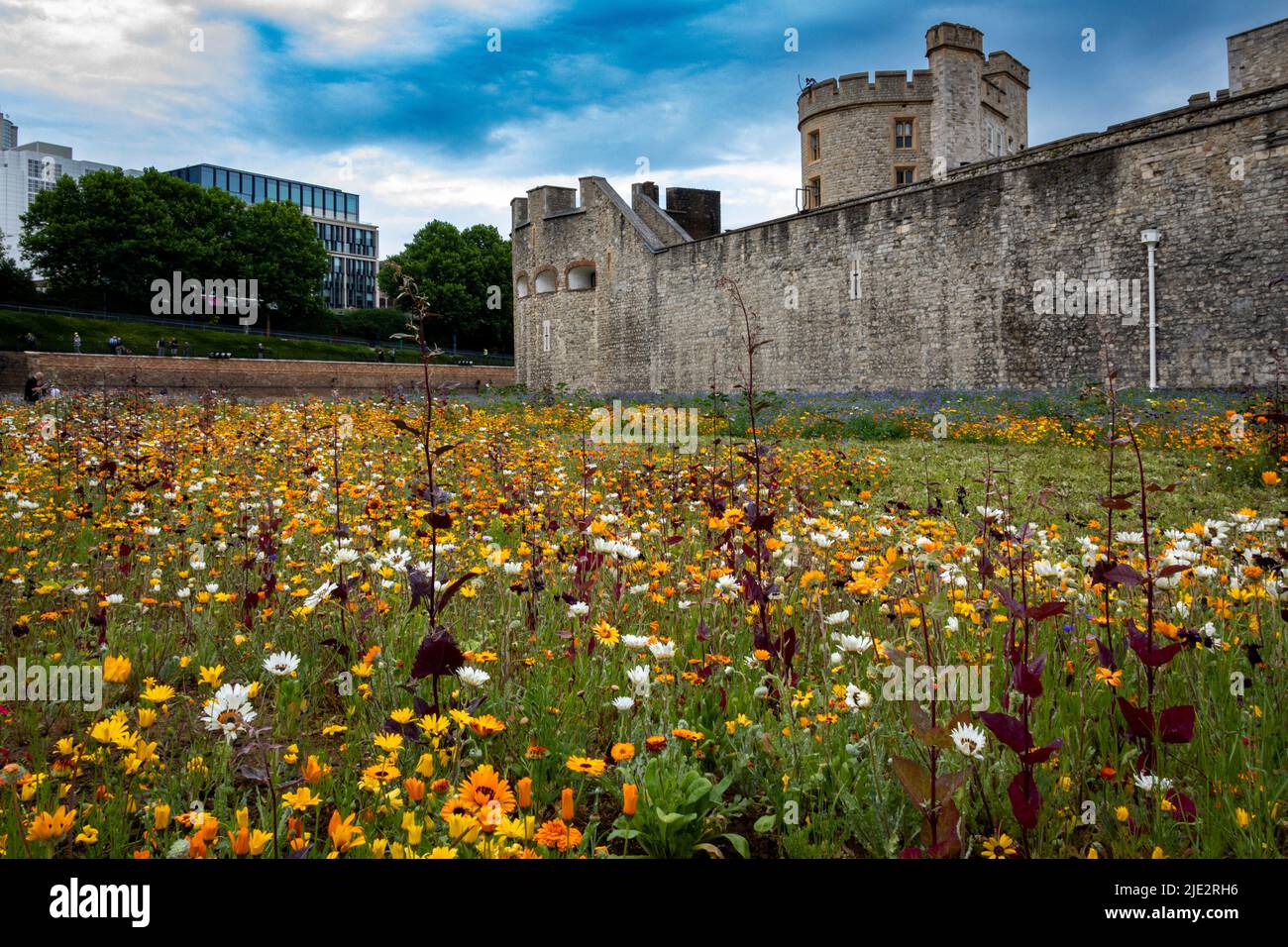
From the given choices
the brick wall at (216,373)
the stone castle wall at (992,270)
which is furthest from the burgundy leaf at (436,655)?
the brick wall at (216,373)

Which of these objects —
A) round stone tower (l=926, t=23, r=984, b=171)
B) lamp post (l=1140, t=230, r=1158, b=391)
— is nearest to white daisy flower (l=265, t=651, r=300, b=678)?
lamp post (l=1140, t=230, r=1158, b=391)

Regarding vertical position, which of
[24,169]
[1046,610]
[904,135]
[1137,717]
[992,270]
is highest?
Answer: [24,169]

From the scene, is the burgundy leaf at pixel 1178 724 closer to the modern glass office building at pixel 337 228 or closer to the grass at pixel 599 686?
the grass at pixel 599 686

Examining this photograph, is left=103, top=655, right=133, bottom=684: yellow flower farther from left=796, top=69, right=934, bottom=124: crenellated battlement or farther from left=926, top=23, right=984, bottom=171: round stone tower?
left=796, top=69, right=934, bottom=124: crenellated battlement

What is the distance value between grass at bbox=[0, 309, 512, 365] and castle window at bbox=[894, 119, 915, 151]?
18.7 metres

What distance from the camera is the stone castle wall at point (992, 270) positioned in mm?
15055

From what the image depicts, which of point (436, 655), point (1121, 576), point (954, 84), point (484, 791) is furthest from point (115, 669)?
point (954, 84)

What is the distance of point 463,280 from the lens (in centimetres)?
5859

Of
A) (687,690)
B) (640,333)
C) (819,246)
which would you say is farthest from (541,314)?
(687,690)

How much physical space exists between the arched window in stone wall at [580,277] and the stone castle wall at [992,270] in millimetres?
1520

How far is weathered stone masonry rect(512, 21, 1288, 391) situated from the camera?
594 inches

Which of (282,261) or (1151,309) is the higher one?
(282,261)

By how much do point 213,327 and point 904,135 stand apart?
37.9 m

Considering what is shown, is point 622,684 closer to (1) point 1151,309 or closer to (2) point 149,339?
(1) point 1151,309
